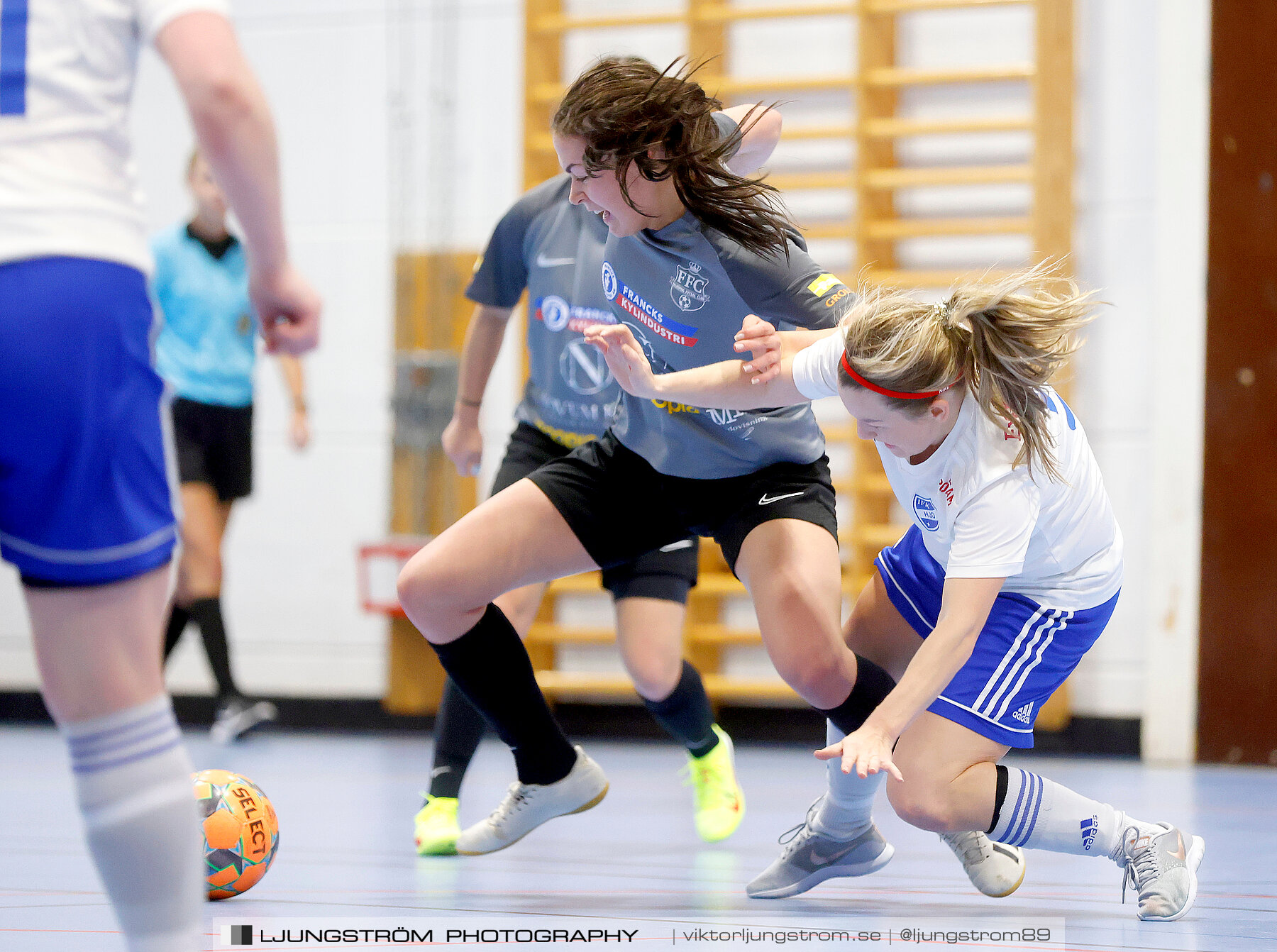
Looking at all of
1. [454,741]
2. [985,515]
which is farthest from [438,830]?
[985,515]

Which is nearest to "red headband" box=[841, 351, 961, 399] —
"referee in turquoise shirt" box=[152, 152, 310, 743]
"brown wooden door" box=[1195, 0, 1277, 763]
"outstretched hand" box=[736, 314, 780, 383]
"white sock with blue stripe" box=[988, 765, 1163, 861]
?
"outstretched hand" box=[736, 314, 780, 383]

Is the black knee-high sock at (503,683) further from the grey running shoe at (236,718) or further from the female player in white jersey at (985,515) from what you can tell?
the grey running shoe at (236,718)

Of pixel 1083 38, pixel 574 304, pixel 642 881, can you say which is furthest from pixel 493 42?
pixel 642 881

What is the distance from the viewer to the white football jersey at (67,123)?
1279 millimetres

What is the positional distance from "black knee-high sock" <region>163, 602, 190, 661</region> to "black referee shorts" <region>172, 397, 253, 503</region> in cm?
42

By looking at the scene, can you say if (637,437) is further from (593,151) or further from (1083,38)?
(1083,38)

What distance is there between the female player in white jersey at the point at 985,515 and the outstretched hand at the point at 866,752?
15 centimetres

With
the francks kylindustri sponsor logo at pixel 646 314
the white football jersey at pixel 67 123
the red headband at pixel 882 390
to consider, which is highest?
the white football jersey at pixel 67 123

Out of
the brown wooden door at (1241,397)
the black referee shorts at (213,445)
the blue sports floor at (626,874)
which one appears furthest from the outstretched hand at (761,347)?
the black referee shorts at (213,445)

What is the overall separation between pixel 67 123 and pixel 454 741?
197cm

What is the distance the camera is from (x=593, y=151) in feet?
7.68

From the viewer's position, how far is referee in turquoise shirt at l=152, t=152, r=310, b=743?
4.96 m

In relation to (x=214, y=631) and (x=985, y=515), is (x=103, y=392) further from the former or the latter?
(x=214, y=631)

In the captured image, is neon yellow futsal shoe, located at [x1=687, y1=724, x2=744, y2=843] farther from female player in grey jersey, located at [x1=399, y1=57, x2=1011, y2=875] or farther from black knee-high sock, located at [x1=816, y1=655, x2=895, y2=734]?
black knee-high sock, located at [x1=816, y1=655, x2=895, y2=734]
